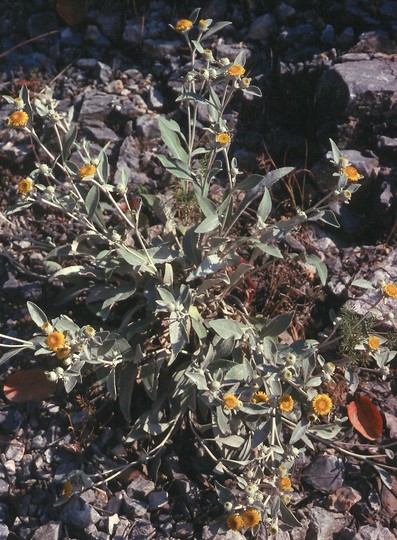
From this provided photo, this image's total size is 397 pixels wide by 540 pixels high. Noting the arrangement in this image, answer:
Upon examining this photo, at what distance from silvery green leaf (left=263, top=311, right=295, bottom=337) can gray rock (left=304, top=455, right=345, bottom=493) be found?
2.19 feet

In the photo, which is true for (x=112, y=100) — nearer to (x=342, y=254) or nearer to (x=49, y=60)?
(x=49, y=60)

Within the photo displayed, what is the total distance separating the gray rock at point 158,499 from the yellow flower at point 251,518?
0.51m

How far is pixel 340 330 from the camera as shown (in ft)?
11.0

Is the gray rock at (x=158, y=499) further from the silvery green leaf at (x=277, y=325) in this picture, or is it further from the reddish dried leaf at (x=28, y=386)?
the silvery green leaf at (x=277, y=325)

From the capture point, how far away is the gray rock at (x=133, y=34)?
15.0 ft

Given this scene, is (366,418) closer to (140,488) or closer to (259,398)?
(259,398)

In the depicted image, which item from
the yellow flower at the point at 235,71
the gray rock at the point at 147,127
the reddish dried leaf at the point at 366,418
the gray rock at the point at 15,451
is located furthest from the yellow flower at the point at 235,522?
the gray rock at the point at 147,127

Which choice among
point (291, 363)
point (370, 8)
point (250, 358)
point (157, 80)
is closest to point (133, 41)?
point (157, 80)

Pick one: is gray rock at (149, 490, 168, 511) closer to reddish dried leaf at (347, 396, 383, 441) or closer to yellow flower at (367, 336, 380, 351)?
reddish dried leaf at (347, 396, 383, 441)

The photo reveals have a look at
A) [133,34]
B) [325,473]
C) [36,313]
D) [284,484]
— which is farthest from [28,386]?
[133,34]

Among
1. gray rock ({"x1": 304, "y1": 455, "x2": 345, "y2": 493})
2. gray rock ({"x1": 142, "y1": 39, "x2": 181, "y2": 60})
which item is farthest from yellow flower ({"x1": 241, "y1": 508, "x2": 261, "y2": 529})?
gray rock ({"x1": 142, "y1": 39, "x2": 181, "y2": 60})

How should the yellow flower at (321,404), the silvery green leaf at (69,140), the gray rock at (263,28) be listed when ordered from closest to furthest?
the yellow flower at (321,404), the silvery green leaf at (69,140), the gray rock at (263,28)

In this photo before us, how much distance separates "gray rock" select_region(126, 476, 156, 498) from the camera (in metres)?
3.09

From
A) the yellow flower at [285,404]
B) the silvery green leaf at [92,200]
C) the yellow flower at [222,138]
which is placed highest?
the yellow flower at [222,138]
